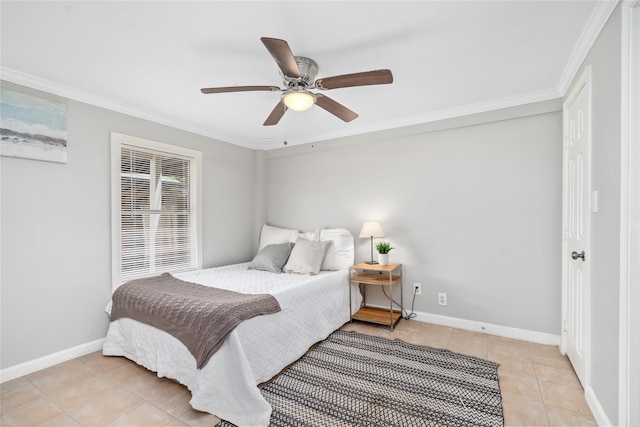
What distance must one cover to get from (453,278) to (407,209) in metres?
0.91

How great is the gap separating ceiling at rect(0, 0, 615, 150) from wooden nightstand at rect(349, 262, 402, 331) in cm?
174

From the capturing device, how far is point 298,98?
2.09 metres

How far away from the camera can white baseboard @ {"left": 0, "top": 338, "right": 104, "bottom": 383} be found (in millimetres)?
2307

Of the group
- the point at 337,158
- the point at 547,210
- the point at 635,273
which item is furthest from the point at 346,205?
the point at 635,273

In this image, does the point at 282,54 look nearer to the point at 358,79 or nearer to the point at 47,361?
the point at 358,79

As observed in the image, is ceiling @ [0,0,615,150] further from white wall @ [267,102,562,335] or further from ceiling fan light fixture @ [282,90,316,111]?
white wall @ [267,102,562,335]

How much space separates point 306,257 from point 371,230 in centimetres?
81

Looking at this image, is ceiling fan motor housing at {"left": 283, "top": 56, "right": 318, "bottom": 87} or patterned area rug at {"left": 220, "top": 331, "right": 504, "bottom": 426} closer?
patterned area rug at {"left": 220, "top": 331, "right": 504, "bottom": 426}

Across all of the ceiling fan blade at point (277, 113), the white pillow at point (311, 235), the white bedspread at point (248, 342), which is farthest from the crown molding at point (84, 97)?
the white pillow at point (311, 235)

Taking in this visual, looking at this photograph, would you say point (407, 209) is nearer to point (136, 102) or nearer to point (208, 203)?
point (208, 203)

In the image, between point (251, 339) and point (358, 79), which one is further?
point (251, 339)

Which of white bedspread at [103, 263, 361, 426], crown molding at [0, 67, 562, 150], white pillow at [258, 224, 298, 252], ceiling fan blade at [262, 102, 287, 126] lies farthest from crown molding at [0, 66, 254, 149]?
white bedspread at [103, 263, 361, 426]

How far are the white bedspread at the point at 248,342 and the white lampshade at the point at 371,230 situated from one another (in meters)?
0.52

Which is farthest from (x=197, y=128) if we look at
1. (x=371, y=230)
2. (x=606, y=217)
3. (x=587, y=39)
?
(x=606, y=217)
